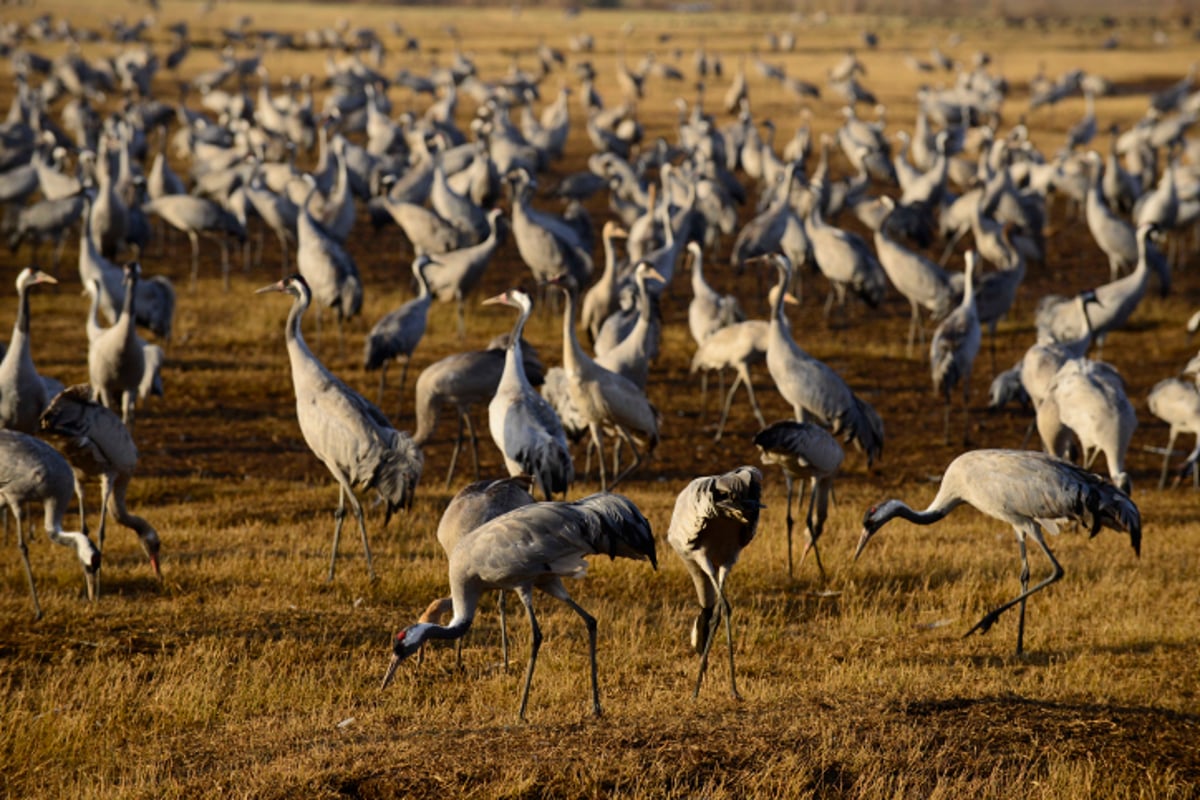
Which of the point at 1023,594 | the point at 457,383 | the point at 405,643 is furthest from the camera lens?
the point at 457,383

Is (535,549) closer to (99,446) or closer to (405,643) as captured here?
(405,643)

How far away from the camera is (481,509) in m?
6.85

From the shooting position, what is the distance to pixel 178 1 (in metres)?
77.3

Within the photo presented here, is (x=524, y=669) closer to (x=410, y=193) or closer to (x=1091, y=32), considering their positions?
(x=410, y=193)

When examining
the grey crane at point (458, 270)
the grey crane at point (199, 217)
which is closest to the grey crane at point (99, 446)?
the grey crane at point (458, 270)

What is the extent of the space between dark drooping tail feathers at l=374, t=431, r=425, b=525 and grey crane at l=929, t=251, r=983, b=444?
5409 millimetres

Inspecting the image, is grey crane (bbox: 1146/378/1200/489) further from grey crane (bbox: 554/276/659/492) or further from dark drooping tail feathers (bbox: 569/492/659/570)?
dark drooping tail feathers (bbox: 569/492/659/570)

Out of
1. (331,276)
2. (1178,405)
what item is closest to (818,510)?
(1178,405)

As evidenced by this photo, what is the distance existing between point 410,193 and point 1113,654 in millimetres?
14932

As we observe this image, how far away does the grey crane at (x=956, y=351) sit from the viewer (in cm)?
1216

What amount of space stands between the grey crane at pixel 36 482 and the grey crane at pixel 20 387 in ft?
5.10

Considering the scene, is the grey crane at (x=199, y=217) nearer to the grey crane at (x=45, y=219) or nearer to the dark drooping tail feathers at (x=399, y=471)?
the grey crane at (x=45, y=219)

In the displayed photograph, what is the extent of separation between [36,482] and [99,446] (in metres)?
0.76

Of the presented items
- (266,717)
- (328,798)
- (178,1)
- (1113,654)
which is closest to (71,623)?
(266,717)
